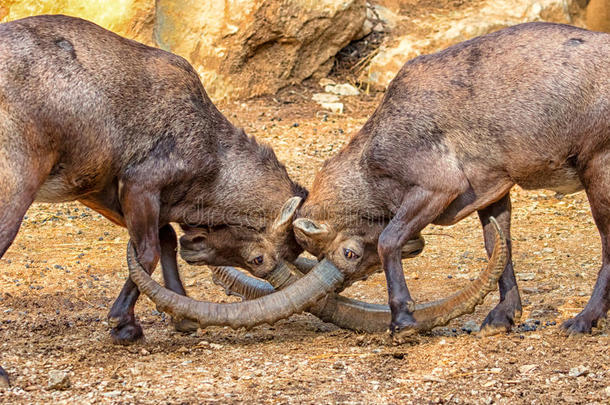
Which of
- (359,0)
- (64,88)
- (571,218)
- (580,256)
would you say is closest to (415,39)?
(359,0)

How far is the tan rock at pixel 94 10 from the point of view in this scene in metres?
12.9

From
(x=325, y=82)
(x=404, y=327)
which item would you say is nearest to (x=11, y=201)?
(x=404, y=327)

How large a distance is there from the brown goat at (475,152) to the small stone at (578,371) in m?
0.86

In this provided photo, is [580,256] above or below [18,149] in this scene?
below

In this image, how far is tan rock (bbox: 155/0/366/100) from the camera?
534 inches

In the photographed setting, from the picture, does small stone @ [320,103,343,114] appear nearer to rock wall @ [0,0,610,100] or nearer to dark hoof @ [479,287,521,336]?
rock wall @ [0,0,610,100]

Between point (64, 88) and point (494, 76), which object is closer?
point (64, 88)

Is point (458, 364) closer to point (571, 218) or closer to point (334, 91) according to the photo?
point (571, 218)

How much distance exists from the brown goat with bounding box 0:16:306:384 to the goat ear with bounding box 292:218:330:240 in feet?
0.58

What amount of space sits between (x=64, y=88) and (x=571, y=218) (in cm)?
667

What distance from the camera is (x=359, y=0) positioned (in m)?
14.4

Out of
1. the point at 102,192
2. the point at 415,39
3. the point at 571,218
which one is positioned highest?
the point at 102,192

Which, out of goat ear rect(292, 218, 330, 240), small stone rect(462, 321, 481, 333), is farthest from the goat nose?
small stone rect(462, 321, 481, 333)

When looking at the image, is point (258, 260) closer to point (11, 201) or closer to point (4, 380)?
point (11, 201)
